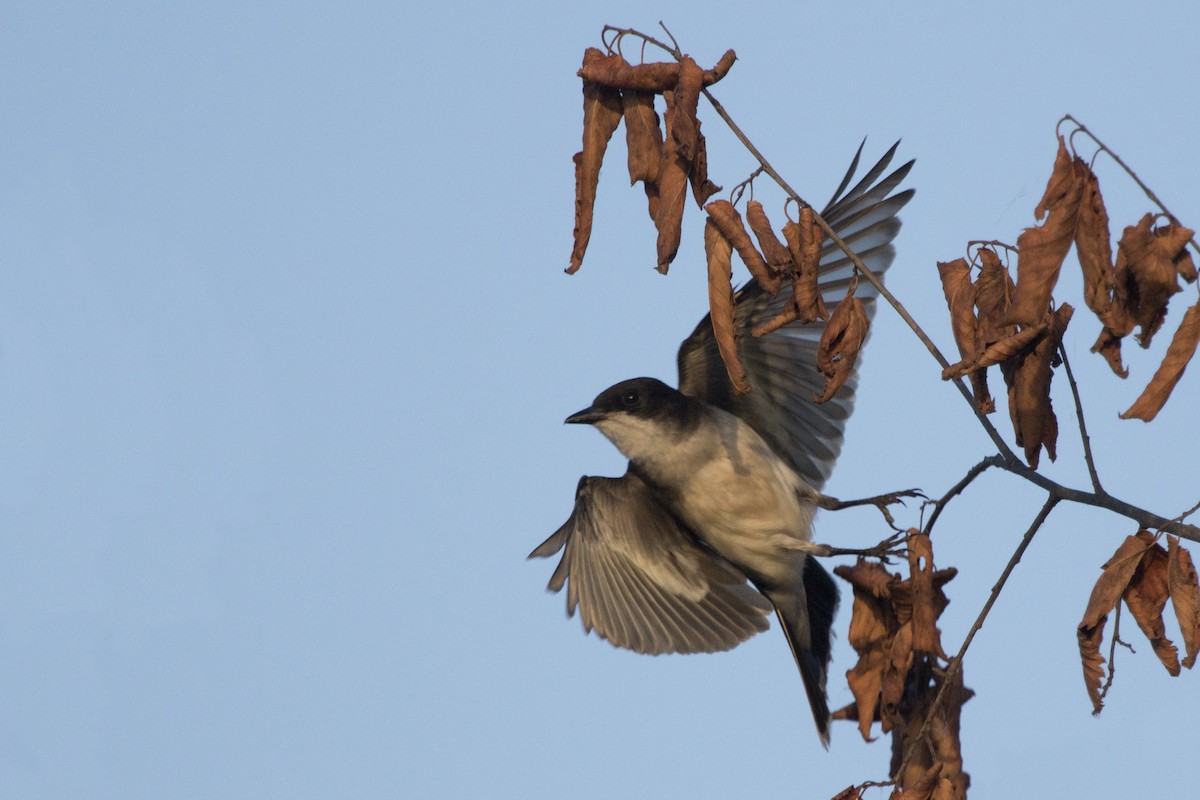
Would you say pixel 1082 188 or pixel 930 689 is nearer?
pixel 1082 188

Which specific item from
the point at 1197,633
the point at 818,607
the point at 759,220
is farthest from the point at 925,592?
the point at 818,607

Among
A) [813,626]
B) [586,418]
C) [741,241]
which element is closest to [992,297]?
[741,241]

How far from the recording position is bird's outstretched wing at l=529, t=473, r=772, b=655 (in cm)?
794

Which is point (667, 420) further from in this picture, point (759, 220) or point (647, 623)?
point (759, 220)

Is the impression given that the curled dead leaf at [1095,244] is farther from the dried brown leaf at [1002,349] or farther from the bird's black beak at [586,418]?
the bird's black beak at [586,418]

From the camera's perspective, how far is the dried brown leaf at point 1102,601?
374cm

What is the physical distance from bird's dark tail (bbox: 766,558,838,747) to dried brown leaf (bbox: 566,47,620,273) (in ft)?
12.4

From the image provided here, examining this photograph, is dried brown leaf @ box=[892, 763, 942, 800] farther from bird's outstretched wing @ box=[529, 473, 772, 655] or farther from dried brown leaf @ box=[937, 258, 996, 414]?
bird's outstretched wing @ box=[529, 473, 772, 655]

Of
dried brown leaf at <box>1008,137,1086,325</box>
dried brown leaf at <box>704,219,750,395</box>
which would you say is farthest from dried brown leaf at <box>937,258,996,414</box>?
dried brown leaf at <box>704,219,750,395</box>

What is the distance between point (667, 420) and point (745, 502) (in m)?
0.57

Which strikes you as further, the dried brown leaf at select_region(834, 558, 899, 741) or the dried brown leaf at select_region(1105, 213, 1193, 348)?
the dried brown leaf at select_region(834, 558, 899, 741)

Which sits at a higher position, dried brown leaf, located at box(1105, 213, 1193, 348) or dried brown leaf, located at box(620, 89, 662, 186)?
dried brown leaf, located at box(620, 89, 662, 186)

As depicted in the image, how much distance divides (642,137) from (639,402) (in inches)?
113

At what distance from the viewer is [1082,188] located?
3629 millimetres
